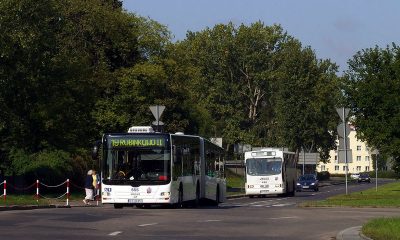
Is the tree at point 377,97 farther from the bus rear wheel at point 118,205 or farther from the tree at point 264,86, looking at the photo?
the tree at point 264,86

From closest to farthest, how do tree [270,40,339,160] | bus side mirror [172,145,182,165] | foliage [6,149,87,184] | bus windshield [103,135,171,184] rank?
bus windshield [103,135,171,184] < bus side mirror [172,145,182,165] < foliage [6,149,87,184] < tree [270,40,339,160]

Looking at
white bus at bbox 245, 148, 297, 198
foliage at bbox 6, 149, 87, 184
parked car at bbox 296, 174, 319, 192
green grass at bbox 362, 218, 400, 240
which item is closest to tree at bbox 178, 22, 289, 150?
parked car at bbox 296, 174, 319, 192

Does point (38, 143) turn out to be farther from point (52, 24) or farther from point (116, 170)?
point (116, 170)

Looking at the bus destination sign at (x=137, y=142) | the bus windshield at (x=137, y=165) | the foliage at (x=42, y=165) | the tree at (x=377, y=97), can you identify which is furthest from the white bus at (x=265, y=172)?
the bus windshield at (x=137, y=165)

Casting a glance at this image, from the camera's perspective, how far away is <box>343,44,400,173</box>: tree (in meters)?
54.5

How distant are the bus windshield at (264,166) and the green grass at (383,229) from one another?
37726 millimetres

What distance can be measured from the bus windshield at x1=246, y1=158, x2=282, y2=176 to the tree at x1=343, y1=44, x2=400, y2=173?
5871mm

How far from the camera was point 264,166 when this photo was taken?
61531 millimetres

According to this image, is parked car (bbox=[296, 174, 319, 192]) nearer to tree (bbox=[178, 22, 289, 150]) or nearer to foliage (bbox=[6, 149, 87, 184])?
tree (bbox=[178, 22, 289, 150])

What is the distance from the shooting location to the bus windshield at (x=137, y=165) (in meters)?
34.8

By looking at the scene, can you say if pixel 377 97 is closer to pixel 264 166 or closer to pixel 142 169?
pixel 264 166

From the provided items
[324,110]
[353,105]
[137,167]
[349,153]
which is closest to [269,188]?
[353,105]

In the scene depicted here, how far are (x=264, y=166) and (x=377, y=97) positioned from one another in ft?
30.0

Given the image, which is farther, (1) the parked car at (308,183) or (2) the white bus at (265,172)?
(1) the parked car at (308,183)
